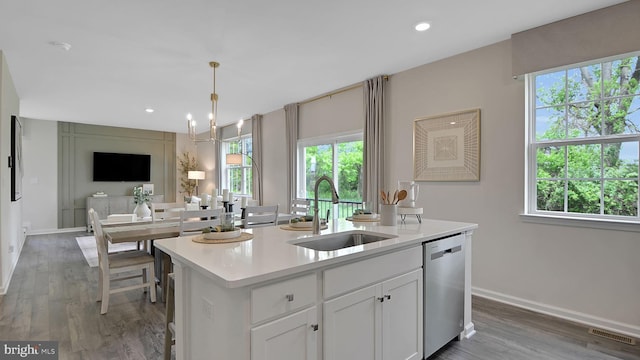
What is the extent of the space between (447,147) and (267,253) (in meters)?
2.74

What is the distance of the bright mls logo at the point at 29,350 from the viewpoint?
2.28 m

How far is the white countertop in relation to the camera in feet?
4.29

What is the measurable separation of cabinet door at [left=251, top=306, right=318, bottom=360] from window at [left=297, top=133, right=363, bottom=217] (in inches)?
132

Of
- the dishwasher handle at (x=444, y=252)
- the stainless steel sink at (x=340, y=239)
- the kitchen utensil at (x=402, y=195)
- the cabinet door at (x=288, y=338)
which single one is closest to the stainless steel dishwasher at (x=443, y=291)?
the dishwasher handle at (x=444, y=252)

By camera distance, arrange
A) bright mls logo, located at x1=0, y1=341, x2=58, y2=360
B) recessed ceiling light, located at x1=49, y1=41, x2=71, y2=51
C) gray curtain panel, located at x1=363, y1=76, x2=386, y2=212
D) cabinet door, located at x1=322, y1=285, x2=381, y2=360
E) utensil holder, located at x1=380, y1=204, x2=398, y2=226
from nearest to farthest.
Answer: cabinet door, located at x1=322, y1=285, x2=381, y2=360 → bright mls logo, located at x1=0, y1=341, x2=58, y2=360 → utensil holder, located at x1=380, y1=204, x2=398, y2=226 → recessed ceiling light, located at x1=49, y1=41, x2=71, y2=51 → gray curtain panel, located at x1=363, y1=76, x2=386, y2=212

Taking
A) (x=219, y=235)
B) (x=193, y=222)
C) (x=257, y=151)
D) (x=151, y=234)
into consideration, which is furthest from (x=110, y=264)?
(x=257, y=151)

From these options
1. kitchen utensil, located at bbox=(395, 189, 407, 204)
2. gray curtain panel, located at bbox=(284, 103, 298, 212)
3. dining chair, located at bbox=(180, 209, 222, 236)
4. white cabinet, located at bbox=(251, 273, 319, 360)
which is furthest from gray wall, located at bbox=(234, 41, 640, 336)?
white cabinet, located at bbox=(251, 273, 319, 360)

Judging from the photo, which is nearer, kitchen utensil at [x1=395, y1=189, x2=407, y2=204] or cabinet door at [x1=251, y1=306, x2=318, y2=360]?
cabinet door at [x1=251, y1=306, x2=318, y2=360]

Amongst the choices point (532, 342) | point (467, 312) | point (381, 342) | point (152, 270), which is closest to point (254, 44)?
point (152, 270)

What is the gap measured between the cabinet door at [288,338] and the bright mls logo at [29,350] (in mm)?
1965

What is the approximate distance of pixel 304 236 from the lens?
82.0 inches

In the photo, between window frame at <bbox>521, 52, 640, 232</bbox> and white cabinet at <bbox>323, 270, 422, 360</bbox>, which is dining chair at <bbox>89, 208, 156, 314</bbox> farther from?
window frame at <bbox>521, 52, 640, 232</bbox>

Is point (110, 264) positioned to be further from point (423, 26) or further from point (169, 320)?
point (423, 26)

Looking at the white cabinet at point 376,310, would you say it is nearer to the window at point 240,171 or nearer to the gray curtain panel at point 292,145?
the gray curtain panel at point 292,145
